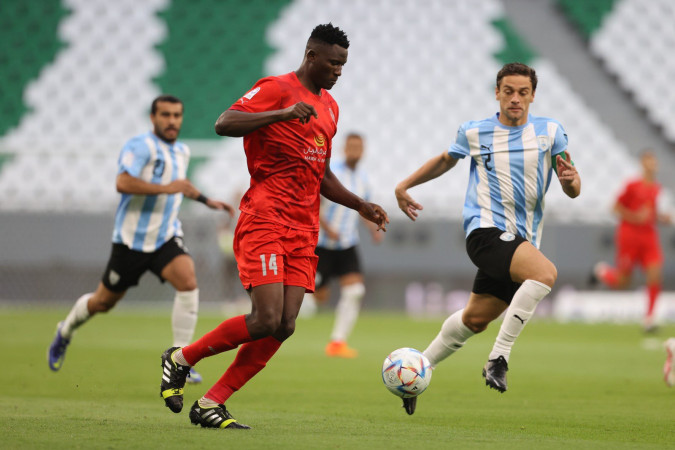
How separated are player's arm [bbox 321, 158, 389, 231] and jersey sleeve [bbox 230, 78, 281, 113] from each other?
1.57 feet

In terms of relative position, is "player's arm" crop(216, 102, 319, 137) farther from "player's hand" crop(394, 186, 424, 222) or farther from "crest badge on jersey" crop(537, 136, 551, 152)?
"crest badge on jersey" crop(537, 136, 551, 152)

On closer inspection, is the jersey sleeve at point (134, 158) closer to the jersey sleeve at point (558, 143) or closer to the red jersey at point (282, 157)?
the red jersey at point (282, 157)

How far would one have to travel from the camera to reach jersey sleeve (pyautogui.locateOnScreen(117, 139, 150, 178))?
22.9 ft

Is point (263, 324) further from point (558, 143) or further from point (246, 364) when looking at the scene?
point (558, 143)

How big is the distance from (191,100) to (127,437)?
49.4 feet

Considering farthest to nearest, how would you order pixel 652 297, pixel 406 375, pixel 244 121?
pixel 652 297 < pixel 406 375 < pixel 244 121

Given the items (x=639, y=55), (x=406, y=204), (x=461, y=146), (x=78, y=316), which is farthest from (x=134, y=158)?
(x=639, y=55)

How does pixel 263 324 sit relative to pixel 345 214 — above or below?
below

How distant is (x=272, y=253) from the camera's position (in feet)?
14.5

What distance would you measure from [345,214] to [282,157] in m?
5.91

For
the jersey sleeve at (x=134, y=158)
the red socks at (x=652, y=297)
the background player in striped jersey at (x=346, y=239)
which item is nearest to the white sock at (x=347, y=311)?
the background player in striped jersey at (x=346, y=239)

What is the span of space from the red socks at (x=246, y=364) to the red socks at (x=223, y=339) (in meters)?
0.14

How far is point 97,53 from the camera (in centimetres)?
1925

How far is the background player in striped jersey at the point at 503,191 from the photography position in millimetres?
5314
